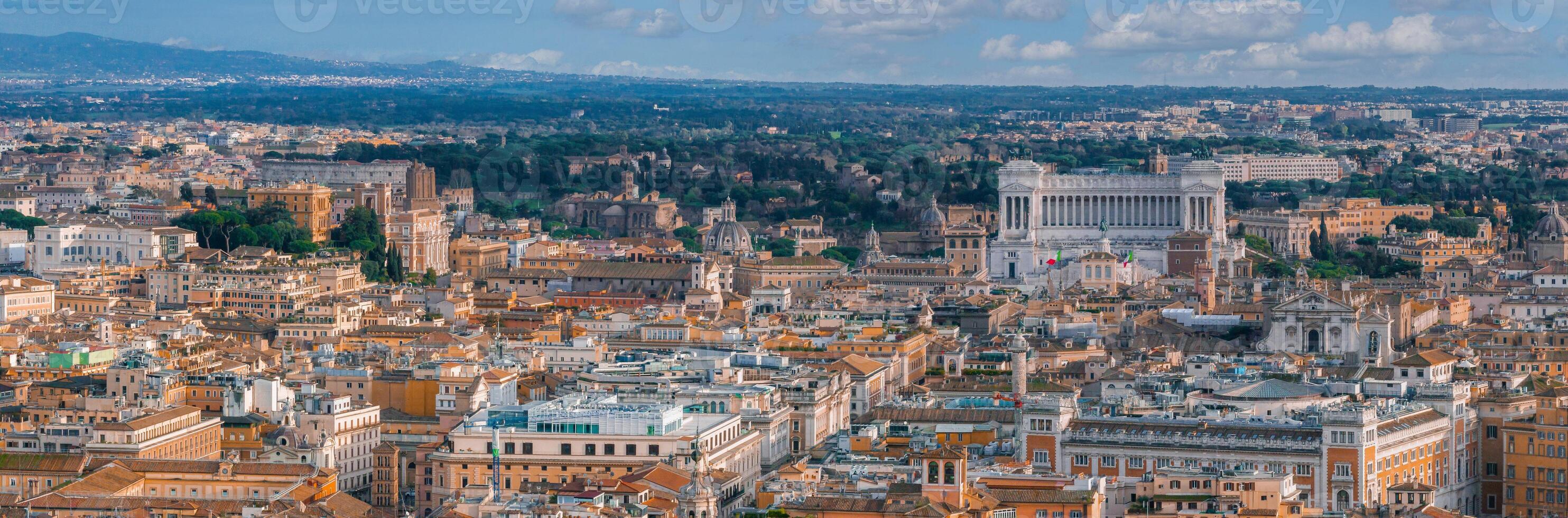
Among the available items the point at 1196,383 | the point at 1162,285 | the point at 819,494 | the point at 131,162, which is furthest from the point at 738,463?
the point at 131,162

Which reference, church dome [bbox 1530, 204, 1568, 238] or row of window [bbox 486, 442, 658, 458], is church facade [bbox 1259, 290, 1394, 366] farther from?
church dome [bbox 1530, 204, 1568, 238]

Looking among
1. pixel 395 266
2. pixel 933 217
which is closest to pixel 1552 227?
pixel 933 217

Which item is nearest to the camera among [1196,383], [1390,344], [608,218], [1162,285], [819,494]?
[819,494]

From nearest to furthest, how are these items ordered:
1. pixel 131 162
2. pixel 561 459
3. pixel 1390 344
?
1. pixel 561 459
2. pixel 1390 344
3. pixel 131 162

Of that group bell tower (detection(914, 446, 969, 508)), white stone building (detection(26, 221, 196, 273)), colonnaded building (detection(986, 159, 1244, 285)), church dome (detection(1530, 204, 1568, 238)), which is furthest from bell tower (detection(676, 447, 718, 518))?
church dome (detection(1530, 204, 1568, 238))

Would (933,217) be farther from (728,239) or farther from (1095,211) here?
(728,239)

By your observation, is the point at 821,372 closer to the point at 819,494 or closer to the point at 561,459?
the point at 561,459

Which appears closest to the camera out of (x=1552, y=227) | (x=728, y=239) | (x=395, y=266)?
(x=395, y=266)
